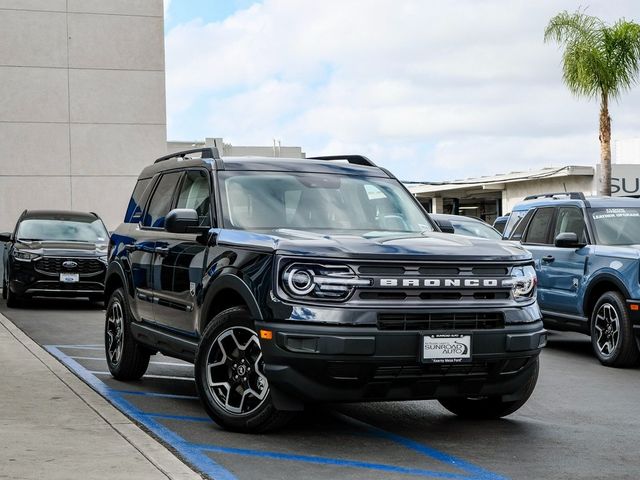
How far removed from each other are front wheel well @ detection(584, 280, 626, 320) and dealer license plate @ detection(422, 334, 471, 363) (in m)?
5.54

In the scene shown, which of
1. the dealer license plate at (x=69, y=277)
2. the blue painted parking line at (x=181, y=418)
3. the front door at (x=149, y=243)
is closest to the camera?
the blue painted parking line at (x=181, y=418)

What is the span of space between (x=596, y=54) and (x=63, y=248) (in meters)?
17.5

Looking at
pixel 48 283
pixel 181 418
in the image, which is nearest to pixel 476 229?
pixel 48 283

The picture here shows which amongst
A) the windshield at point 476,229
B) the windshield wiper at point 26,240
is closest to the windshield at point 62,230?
the windshield wiper at point 26,240

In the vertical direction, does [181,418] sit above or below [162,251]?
below

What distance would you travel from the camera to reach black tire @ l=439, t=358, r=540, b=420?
7.86m

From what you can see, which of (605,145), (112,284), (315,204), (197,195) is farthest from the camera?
(605,145)

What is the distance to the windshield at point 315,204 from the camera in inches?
318

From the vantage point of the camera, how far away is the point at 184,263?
832cm

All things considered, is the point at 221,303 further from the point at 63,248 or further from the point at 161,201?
the point at 63,248

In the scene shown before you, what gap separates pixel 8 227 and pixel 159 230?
2014 centimetres

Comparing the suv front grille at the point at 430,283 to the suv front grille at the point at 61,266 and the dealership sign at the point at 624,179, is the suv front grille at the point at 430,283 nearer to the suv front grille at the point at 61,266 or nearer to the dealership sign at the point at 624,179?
the suv front grille at the point at 61,266

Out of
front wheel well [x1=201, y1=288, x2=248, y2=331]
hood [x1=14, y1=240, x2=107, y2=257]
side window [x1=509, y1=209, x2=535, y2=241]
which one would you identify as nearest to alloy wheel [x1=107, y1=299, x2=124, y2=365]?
front wheel well [x1=201, y1=288, x2=248, y2=331]

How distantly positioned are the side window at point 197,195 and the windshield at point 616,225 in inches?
215
